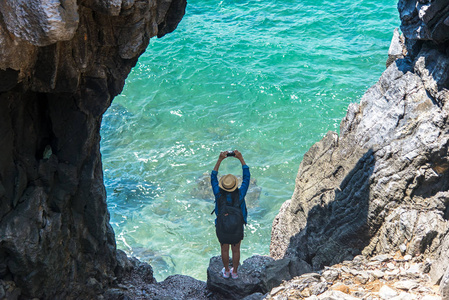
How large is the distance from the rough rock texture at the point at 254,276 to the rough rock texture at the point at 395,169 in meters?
0.82

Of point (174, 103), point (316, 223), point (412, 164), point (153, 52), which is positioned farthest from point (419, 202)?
point (153, 52)

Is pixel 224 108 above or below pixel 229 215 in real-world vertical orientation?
above

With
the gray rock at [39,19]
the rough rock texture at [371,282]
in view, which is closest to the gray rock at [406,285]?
the rough rock texture at [371,282]

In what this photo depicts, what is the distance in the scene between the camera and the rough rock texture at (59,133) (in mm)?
6855

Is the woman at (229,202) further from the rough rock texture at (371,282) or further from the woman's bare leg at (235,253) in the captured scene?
the rough rock texture at (371,282)

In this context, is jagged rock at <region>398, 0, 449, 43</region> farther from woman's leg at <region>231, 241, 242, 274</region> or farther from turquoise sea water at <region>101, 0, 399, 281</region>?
turquoise sea water at <region>101, 0, 399, 281</region>

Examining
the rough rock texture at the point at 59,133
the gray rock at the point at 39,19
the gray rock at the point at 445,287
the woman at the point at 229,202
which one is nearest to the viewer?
the gray rock at the point at 39,19

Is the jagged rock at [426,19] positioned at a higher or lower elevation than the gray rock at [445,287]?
higher

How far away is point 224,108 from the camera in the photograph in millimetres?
22359

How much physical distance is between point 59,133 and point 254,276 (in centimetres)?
560

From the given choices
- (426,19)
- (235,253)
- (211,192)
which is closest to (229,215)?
(235,253)

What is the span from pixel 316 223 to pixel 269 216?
5.33 m

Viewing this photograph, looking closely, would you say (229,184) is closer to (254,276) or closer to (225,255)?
(225,255)

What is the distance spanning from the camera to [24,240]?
25.0 ft
